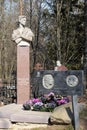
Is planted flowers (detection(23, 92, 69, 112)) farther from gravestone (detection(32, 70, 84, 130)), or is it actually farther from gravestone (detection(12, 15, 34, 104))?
gravestone (detection(12, 15, 34, 104))

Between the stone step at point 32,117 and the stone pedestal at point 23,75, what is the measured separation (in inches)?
152

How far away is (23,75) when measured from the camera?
42.5 ft

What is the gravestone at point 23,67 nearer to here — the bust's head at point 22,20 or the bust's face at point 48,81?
the bust's head at point 22,20

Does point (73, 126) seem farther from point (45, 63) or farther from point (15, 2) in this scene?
point (15, 2)

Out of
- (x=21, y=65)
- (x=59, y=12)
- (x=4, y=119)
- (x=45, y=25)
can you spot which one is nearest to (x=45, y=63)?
(x=45, y=25)

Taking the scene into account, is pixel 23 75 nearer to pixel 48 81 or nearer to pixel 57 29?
pixel 48 81

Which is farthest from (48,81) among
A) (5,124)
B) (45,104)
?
(5,124)

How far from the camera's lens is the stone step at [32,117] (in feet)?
28.1

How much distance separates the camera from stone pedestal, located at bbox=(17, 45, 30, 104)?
12914 mm

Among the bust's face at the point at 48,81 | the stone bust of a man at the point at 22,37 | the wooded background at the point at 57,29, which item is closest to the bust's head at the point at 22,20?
the stone bust of a man at the point at 22,37

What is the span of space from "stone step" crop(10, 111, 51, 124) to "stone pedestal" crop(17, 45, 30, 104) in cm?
386

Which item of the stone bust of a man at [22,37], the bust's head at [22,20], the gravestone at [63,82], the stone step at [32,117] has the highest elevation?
the bust's head at [22,20]

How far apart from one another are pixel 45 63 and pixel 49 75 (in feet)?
81.2

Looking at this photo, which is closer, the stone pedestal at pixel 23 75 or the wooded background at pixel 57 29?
the stone pedestal at pixel 23 75
